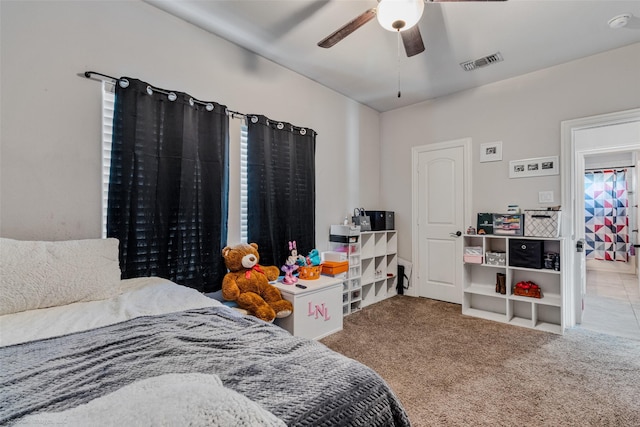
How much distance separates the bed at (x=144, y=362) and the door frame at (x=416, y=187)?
306 cm

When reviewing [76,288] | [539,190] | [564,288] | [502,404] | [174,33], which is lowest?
[502,404]

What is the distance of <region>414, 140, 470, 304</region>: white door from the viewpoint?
12.0 ft

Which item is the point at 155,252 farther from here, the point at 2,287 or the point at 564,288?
the point at 564,288

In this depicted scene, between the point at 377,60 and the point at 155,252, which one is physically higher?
the point at 377,60

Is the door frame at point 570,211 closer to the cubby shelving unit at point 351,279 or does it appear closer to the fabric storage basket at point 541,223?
the fabric storage basket at point 541,223

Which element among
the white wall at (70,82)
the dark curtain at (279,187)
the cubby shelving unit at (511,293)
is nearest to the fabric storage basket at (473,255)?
the cubby shelving unit at (511,293)

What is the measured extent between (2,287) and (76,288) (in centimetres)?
27

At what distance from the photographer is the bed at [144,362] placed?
62 cm

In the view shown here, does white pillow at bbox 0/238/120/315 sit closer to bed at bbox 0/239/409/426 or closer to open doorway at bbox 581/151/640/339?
bed at bbox 0/239/409/426

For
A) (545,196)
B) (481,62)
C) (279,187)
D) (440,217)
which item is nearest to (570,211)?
(545,196)

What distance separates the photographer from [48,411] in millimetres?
708

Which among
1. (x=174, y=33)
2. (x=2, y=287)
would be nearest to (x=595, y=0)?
(x=174, y=33)

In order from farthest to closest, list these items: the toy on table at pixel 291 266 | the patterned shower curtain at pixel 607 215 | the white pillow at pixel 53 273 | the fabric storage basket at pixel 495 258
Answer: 1. the patterned shower curtain at pixel 607 215
2. the fabric storage basket at pixel 495 258
3. the toy on table at pixel 291 266
4. the white pillow at pixel 53 273

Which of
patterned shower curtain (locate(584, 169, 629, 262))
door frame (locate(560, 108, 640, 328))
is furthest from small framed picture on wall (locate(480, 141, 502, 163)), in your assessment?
patterned shower curtain (locate(584, 169, 629, 262))
